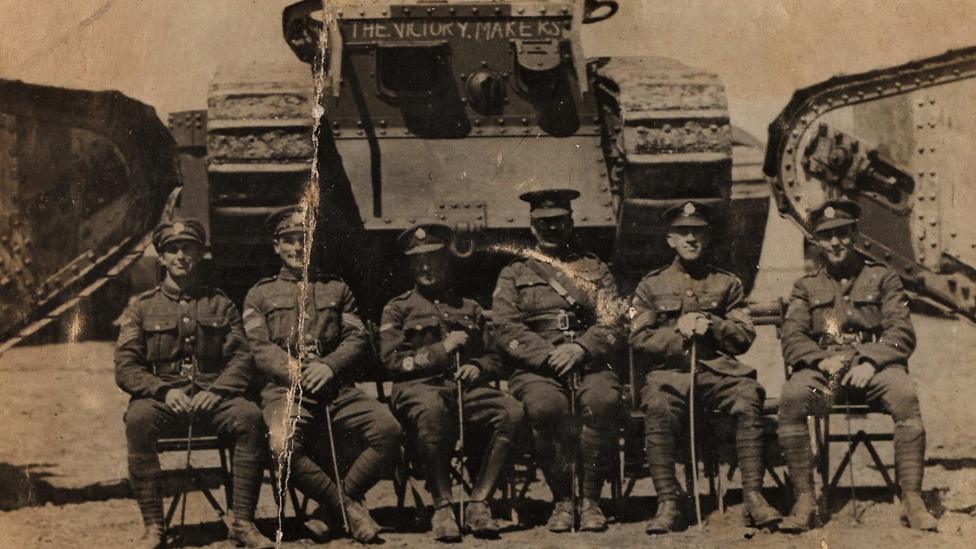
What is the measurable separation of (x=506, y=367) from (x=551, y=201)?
1053mm

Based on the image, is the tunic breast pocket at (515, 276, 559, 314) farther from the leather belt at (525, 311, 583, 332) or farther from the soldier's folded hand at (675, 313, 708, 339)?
the soldier's folded hand at (675, 313, 708, 339)

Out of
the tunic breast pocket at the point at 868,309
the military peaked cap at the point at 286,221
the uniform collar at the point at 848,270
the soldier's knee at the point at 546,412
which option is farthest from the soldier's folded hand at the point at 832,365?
the military peaked cap at the point at 286,221

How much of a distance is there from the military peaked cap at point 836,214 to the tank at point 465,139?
0.78 meters

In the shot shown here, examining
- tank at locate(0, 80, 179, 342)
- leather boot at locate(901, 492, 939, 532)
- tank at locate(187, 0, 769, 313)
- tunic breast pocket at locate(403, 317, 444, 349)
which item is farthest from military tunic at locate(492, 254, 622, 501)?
tank at locate(0, 80, 179, 342)

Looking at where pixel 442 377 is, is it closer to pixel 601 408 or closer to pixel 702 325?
pixel 601 408

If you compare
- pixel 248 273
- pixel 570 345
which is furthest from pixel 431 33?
pixel 570 345

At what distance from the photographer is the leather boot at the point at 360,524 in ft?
28.2

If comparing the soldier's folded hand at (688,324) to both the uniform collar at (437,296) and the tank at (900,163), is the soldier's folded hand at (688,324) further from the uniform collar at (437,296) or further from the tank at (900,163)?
the tank at (900,163)

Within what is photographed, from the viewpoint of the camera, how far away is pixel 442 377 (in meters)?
9.12

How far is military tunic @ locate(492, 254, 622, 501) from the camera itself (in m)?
8.95

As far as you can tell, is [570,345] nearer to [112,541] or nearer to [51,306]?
[112,541]

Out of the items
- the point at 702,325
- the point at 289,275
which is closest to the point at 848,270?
the point at 702,325

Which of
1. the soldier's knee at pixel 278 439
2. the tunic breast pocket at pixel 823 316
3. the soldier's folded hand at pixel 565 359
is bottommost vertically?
the soldier's knee at pixel 278 439

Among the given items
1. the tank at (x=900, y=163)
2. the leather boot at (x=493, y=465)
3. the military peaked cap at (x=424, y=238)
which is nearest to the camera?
the leather boot at (x=493, y=465)
